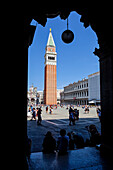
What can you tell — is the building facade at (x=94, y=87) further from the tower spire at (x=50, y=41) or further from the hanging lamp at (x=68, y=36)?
the hanging lamp at (x=68, y=36)

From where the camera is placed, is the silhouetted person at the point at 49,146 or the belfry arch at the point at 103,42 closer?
→ the belfry arch at the point at 103,42

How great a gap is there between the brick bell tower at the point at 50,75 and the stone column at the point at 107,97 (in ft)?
238

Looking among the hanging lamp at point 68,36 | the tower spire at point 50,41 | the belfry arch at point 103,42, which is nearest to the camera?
the belfry arch at point 103,42

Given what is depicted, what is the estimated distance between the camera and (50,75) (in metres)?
78.3

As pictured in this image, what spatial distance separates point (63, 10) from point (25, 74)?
1707mm

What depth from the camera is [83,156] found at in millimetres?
2975

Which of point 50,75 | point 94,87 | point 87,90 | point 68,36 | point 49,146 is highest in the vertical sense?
point 50,75

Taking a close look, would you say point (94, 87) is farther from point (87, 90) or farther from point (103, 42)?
point (103, 42)

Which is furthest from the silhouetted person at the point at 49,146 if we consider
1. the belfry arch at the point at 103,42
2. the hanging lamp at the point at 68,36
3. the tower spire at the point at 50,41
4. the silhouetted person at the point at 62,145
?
the tower spire at the point at 50,41

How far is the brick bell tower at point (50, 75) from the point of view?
76.2 meters

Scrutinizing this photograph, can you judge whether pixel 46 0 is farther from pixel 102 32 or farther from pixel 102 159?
pixel 102 159

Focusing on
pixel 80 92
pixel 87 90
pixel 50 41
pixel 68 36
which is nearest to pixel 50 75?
pixel 80 92

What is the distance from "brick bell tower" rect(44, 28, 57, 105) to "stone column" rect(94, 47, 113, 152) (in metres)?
72.5

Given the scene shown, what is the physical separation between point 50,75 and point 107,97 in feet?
248
